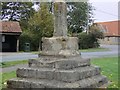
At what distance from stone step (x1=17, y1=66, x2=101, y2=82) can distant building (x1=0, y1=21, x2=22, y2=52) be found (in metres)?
25.4

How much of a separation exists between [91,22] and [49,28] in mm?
17963

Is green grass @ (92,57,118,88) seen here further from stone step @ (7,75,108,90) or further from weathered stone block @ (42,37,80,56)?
weathered stone block @ (42,37,80,56)

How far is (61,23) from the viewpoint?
695 cm

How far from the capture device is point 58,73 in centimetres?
607

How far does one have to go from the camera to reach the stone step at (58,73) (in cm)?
601

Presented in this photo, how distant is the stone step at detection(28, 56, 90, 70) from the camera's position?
20.6 ft

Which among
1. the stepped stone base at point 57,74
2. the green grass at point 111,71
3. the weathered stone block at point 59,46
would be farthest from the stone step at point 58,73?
the green grass at point 111,71

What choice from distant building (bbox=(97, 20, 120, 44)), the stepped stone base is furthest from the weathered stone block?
distant building (bbox=(97, 20, 120, 44))

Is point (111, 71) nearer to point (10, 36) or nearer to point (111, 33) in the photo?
point (10, 36)

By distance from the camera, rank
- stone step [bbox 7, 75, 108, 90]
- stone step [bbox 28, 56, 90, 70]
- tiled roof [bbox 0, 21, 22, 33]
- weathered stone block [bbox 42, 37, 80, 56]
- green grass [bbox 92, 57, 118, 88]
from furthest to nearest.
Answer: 1. tiled roof [bbox 0, 21, 22, 33]
2. green grass [bbox 92, 57, 118, 88]
3. weathered stone block [bbox 42, 37, 80, 56]
4. stone step [bbox 28, 56, 90, 70]
5. stone step [bbox 7, 75, 108, 90]

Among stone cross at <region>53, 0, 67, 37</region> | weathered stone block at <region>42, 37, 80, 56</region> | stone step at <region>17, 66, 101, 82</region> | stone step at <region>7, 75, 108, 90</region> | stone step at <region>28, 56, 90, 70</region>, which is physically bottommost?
stone step at <region>7, 75, 108, 90</region>

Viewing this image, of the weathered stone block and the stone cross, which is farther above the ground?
the stone cross

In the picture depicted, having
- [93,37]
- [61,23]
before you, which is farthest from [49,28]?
[61,23]

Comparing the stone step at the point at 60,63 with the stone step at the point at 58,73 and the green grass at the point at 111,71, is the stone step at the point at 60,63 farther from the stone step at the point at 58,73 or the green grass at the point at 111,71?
the green grass at the point at 111,71
